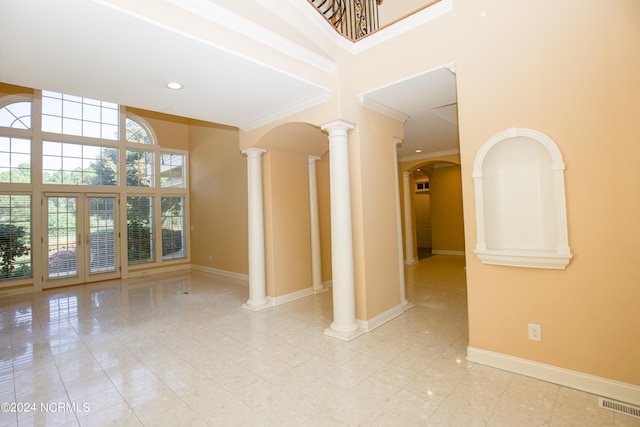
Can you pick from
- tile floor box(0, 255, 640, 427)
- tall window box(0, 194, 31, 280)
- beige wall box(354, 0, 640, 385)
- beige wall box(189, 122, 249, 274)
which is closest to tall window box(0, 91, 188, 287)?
tall window box(0, 194, 31, 280)

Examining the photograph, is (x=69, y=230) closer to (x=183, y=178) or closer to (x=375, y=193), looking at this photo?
(x=183, y=178)

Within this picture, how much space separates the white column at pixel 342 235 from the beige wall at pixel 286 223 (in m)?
1.57

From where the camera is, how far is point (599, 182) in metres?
2.16

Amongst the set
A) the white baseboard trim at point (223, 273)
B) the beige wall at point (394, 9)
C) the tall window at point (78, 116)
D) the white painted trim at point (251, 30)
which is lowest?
the white baseboard trim at point (223, 273)

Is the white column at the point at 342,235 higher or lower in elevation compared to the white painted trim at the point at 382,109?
lower

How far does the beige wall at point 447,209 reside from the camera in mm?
8828

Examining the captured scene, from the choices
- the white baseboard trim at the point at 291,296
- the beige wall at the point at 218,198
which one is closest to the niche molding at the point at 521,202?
the white baseboard trim at the point at 291,296

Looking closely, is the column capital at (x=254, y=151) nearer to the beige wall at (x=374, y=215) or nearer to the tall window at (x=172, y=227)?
the beige wall at (x=374, y=215)

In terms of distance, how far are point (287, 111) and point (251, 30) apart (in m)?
1.29

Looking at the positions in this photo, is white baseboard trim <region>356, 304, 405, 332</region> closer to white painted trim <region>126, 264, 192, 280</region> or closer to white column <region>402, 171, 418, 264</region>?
white column <region>402, 171, 418, 264</region>

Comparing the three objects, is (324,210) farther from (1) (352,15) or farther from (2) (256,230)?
(1) (352,15)

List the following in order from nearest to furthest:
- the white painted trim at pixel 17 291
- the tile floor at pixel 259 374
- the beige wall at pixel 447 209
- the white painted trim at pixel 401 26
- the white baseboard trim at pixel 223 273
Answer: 1. the tile floor at pixel 259 374
2. the white painted trim at pixel 401 26
3. the white painted trim at pixel 17 291
4. the white baseboard trim at pixel 223 273
5. the beige wall at pixel 447 209

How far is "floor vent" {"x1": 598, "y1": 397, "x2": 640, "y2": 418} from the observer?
1.98 m

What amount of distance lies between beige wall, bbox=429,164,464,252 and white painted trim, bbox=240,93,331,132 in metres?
A: 6.56
